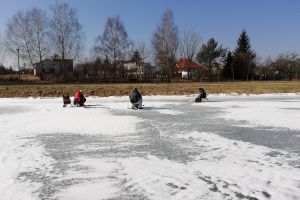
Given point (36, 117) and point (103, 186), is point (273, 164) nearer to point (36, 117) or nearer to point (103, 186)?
point (103, 186)

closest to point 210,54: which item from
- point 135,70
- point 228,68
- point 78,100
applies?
point 228,68

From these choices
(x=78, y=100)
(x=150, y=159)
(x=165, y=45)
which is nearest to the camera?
(x=150, y=159)

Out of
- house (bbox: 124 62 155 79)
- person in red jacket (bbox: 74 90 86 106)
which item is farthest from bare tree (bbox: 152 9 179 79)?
person in red jacket (bbox: 74 90 86 106)

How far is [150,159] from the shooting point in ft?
26.6

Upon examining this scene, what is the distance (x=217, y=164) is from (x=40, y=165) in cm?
356

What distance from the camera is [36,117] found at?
15727 mm

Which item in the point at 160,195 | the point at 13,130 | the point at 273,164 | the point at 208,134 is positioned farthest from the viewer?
the point at 13,130

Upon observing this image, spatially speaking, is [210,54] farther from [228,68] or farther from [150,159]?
[150,159]

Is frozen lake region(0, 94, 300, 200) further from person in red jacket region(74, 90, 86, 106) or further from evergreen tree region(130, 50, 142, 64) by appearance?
evergreen tree region(130, 50, 142, 64)

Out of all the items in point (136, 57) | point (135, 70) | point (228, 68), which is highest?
point (136, 57)

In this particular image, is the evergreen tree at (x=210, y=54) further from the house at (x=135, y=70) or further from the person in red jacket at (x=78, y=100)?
the person in red jacket at (x=78, y=100)

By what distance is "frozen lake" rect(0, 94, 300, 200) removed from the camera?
604 cm

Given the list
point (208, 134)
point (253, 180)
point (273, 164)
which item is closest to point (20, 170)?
point (253, 180)

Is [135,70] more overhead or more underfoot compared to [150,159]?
more overhead
